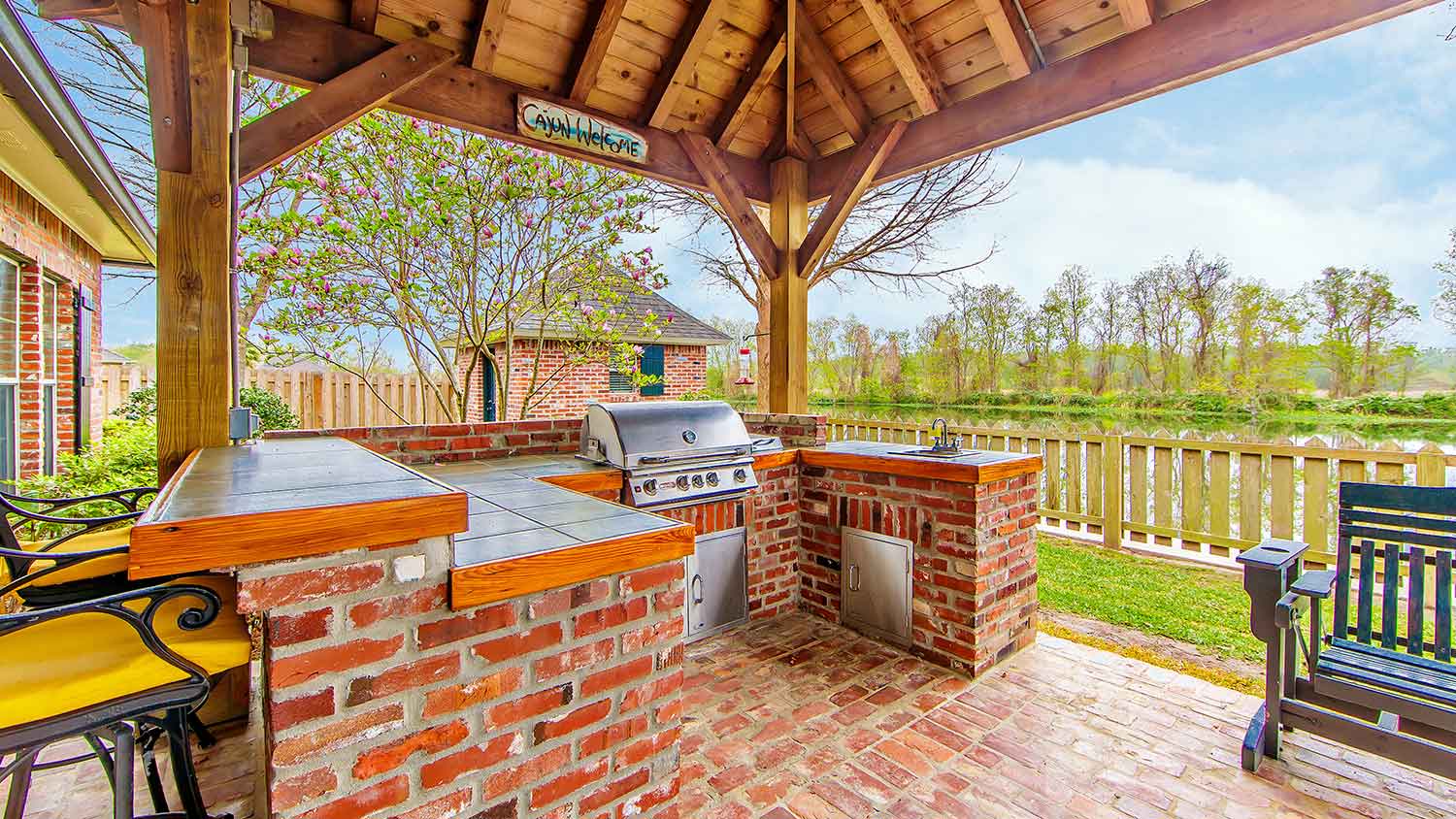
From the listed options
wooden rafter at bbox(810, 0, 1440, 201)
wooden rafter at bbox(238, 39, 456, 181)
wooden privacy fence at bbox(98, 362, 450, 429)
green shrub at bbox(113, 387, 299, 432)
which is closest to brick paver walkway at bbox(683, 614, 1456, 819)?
wooden rafter at bbox(810, 0, 1440, 201)

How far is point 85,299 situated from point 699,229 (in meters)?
7.78

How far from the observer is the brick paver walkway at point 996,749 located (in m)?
1.88

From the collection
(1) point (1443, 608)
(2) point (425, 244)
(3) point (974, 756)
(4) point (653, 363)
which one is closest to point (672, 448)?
(3) point (974, 756)

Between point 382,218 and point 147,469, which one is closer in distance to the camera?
point 147,469

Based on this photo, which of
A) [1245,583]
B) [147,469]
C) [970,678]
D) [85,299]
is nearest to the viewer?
[1245,583]

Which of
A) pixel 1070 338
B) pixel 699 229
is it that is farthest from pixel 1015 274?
pixel 699 229

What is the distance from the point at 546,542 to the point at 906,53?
10.7 ft

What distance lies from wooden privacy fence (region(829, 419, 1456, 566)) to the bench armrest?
2191 millimetres

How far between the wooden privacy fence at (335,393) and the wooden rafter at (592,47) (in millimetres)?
4557

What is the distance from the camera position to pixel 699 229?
1059 centimetres

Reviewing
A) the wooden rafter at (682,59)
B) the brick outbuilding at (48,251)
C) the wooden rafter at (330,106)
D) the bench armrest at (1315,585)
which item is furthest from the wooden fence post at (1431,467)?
the brick outbuilding at (48,251)

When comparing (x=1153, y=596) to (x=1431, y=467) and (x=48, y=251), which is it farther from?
(x=48, y=251)

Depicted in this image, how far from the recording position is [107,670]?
1.10 m

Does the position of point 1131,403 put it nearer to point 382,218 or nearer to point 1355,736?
point 1355,736
